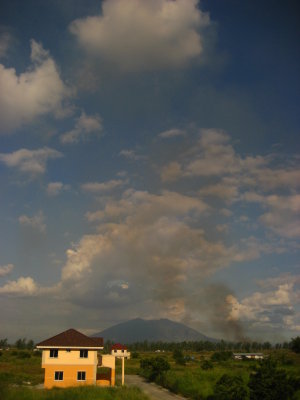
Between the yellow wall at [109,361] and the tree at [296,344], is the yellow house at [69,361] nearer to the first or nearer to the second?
the yellow wall at [109,361]

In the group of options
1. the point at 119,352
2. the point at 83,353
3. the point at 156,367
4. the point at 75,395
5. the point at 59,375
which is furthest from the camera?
the point at 156,367

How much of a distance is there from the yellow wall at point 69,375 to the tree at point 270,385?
56.7ft

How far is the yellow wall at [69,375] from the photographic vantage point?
1405 inches

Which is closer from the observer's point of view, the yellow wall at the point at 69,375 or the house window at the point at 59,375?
the yellow wall at the point at 69,375

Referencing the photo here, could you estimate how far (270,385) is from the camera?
→ 970 inches

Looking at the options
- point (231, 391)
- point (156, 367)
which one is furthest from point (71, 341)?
point (156, 367)

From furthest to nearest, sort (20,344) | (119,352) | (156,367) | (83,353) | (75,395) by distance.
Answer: (20,344) → (156,367) → (119,352) → (83,353) → (75,395)

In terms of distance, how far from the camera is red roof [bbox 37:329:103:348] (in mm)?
36594

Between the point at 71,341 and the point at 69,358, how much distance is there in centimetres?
153

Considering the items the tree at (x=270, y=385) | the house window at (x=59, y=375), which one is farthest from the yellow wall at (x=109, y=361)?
the tree at (x=270, y=385)

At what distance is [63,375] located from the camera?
36031 millimetres

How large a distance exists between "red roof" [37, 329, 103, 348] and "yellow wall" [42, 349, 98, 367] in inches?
24.1

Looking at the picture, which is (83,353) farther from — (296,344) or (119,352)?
(296,344)

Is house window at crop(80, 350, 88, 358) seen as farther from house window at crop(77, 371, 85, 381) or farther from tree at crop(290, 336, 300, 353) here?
tree at crop(290, 336, 300, 353)
